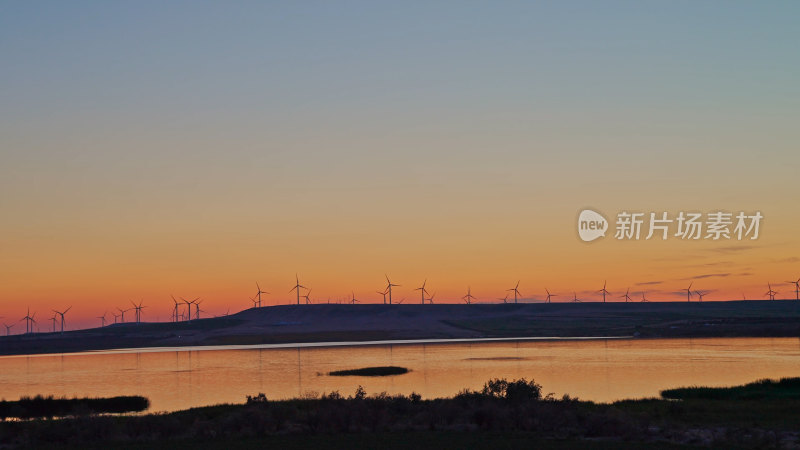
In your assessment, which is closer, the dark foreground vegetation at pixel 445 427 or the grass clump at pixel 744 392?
the dark foreground vegetation at pixel 445 427

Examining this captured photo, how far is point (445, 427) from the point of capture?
37.6 meters

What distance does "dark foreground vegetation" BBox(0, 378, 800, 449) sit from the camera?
32.6 metres

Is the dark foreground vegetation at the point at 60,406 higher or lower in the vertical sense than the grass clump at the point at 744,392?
higher

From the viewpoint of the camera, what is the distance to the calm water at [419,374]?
63.2 metres

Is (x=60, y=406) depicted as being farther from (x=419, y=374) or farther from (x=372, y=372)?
(x=419, y=374)

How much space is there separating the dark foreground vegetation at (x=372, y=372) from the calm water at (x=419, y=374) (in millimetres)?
1635

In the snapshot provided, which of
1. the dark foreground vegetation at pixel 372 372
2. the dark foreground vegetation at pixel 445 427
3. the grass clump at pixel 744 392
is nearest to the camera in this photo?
the dark foreground vegetation at pixel 445 427

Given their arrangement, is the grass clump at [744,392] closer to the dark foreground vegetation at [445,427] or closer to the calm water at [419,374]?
the calm water at [419,374]

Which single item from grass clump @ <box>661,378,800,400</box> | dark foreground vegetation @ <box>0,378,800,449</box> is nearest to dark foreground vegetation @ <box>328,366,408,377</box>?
grass clump @ <box>661,378,800,400</box>

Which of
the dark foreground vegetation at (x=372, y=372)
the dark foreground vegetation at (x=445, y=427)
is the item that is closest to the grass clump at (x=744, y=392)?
the dark foreground vegetation at (x=445, y=427)

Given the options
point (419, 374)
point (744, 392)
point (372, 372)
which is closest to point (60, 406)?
point (372, 372)

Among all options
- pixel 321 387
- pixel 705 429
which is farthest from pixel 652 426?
pixel 321 387

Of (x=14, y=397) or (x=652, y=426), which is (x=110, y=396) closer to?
(x=14, y=397)

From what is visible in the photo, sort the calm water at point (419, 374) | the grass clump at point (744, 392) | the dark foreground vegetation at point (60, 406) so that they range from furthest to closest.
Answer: the calm water at point (419, 374) → the dark foreground vegetation at point (60, 406) → the grass clump at point (744, 392)
